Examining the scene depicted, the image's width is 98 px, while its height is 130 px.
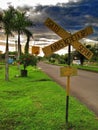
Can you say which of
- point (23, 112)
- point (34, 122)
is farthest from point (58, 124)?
point (23, 112)

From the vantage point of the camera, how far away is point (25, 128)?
900 centimetres

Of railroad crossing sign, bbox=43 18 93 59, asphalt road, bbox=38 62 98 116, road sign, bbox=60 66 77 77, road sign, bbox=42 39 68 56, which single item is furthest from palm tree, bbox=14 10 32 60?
road sign, bbox=42 39 68 56

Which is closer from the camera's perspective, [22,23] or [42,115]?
[42,115]

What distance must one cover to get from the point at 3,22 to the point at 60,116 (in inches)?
798

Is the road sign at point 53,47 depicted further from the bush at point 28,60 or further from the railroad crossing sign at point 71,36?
the bush at point 28,60

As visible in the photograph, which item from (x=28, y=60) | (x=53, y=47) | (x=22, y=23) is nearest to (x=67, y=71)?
(x=53, y=47)

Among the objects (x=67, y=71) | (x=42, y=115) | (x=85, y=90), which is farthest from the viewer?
(x=85, y=90)

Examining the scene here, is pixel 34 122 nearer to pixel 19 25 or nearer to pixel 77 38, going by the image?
pixel 77 38

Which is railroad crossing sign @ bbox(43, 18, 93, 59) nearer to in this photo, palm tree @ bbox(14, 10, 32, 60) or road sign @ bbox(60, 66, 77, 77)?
road sign @ bbox(60, 66, 77, 77)

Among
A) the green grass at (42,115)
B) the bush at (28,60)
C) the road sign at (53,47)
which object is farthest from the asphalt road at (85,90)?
the bush at (28,60)

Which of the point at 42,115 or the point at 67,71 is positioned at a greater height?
the point at 67,71

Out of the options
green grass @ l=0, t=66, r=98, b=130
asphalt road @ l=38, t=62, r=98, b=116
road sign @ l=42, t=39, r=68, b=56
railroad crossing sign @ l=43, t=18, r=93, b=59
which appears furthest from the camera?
asphalt road @ l=38, t=62, r=98, b=116

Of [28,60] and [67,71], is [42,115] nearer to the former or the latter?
[67,71]

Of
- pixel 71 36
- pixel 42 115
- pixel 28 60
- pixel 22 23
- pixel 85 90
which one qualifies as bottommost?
pixel 85 90
